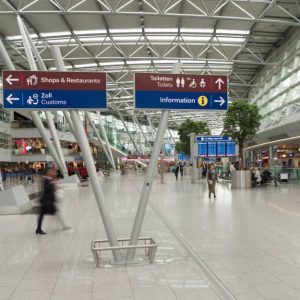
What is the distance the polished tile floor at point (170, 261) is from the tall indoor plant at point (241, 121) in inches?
668

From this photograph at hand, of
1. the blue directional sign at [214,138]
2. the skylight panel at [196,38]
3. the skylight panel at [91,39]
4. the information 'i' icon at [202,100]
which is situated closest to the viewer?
the information 'i' icon at [202,100]

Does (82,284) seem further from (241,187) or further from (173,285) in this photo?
(241,187)

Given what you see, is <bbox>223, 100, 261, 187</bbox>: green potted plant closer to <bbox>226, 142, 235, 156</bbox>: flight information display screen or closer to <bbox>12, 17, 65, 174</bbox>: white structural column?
<bbox>226, 142, 235, 156</bbox>: flight information display screen

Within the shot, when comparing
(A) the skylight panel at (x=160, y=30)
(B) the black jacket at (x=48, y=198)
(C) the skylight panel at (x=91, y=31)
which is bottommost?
(B) the black jacket at (x=48, y=198)

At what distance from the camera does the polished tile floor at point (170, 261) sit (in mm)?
5820

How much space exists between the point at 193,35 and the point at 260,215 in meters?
29.2

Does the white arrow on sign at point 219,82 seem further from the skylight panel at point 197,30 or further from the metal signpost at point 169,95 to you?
the skylight panel at point 197,30

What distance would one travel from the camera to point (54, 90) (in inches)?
297

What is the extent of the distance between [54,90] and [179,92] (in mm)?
2180

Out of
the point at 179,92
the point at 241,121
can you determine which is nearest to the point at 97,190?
the point at 179,92

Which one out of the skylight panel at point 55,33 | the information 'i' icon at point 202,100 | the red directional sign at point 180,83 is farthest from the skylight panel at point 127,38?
the information 'i' icon at point 202,100

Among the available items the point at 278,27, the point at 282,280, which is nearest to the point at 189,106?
the point at 282,280

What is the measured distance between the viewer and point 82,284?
6.17 meters

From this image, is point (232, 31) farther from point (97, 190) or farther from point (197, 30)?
point (97, 190)
